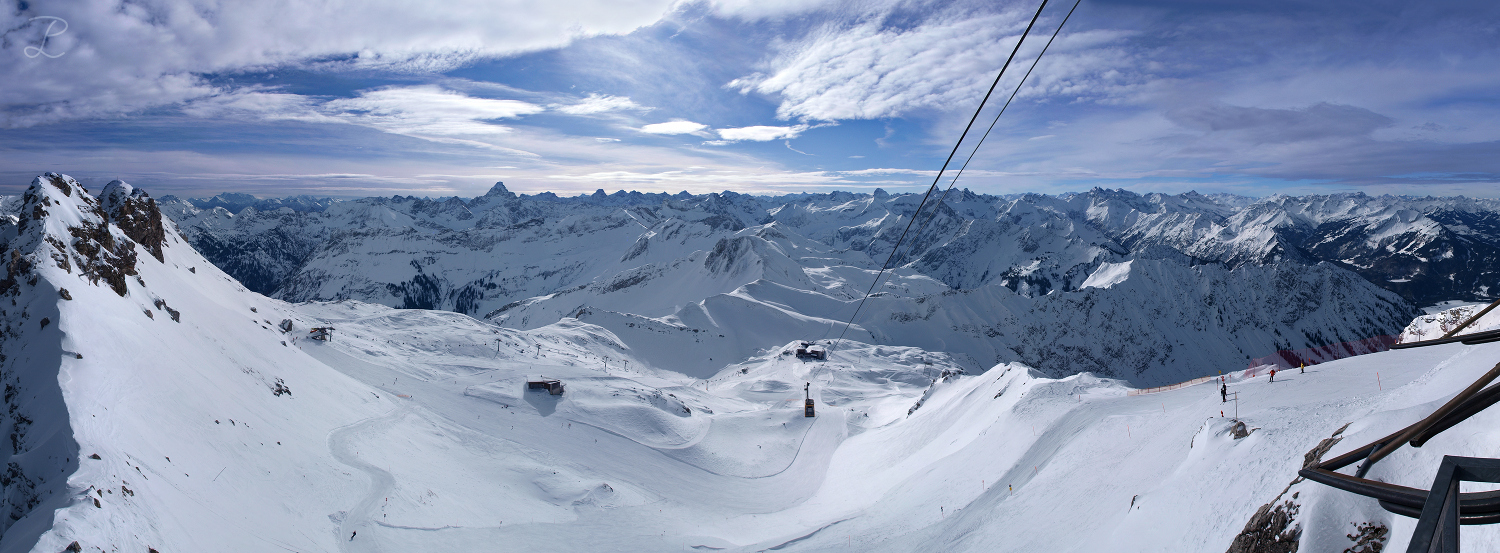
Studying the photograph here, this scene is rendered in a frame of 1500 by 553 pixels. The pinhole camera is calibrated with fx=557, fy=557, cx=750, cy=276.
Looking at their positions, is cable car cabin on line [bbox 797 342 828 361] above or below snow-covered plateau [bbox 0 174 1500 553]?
below

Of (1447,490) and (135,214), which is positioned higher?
(135,214)

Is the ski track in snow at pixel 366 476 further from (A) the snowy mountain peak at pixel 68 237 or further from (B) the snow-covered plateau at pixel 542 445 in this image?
(A) the snowy mountain peak at pixel 68 237

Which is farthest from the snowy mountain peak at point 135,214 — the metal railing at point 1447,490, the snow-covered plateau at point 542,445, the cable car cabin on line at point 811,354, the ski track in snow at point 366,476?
the cable car cabin on line at point 811,354

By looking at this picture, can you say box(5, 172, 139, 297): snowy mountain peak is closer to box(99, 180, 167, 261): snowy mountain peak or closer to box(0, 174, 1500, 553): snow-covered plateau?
box(0, 174, 1500, 553): snow-covered plateau

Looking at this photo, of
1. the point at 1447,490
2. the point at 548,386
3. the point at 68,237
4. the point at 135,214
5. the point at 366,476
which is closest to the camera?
the point at 1447,490

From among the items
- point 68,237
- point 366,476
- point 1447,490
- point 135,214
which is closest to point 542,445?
point 366,476

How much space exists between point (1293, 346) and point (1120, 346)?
81898 mm

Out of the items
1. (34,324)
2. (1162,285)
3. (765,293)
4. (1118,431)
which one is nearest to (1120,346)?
(1162,285)

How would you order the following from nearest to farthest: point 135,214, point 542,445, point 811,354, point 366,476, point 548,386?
point 366,476
point 542,445
point 135,214
point 548,386
point 811,354

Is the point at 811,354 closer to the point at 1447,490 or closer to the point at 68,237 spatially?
the point at 68,237

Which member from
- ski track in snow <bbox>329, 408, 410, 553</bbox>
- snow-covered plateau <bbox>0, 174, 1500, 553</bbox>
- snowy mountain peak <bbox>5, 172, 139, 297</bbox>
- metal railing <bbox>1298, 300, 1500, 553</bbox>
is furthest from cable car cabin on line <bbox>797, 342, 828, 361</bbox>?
metal railing <bbox>1298, 300, 1500, 553</bbox>

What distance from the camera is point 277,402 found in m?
28.3

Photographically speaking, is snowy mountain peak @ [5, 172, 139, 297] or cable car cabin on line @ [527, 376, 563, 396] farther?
cable car cabin on line @ [527, 376, 563, 396]

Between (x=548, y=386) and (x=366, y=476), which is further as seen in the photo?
(x=548, y=386)
